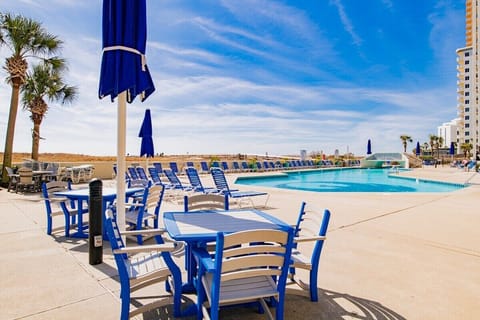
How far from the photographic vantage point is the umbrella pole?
3.27m

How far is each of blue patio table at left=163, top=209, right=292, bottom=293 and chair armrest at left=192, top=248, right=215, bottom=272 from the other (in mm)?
63

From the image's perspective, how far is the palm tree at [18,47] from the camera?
10242mm

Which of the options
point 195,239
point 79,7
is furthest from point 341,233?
point 79,7

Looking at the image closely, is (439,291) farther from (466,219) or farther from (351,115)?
(351,115)

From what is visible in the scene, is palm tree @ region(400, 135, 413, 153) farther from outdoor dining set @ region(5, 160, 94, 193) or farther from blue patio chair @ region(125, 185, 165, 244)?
blue patio chair @ region(125, 185, 165, 244)

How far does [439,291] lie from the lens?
2.54 m

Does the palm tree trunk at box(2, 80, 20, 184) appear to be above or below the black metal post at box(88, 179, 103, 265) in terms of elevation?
above

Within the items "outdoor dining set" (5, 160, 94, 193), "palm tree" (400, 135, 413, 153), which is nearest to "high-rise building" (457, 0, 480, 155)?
"palm tree" (400, 135, 413, 153)

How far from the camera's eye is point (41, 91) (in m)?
12.0

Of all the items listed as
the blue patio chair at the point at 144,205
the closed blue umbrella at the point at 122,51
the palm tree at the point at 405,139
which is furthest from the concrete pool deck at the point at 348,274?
the palm tree at the point at 405,139

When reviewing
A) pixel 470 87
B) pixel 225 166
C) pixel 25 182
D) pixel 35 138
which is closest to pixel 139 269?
pixel 25 182

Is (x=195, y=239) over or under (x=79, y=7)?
under

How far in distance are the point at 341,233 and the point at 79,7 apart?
26.9 feet

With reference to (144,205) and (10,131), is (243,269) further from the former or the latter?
(10,131)
